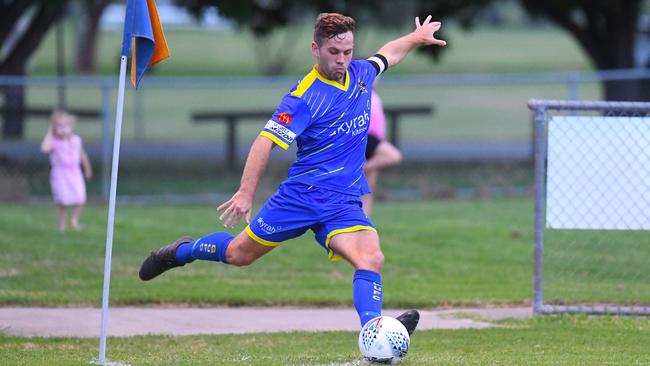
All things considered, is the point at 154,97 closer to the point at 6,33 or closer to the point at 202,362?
the point at 6,33

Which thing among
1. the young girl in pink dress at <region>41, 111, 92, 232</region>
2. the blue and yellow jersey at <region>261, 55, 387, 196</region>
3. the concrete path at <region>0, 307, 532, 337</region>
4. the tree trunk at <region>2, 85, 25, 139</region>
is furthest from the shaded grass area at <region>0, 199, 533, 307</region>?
the tree trunk at <region>2, 85, 25, 139</region>

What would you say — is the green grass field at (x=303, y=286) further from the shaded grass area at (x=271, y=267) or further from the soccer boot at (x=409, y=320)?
the soccer boot at (x=409, y=320)

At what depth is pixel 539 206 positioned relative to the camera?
330 inches

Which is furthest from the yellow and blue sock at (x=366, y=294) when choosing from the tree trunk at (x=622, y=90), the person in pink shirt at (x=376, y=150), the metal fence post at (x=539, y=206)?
the tree trunk at (x=622, y=90)

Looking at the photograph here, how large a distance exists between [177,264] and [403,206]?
9328 mm

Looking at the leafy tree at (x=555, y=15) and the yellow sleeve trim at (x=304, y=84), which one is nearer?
the yellow sleeve trim at (x=304, y=84)

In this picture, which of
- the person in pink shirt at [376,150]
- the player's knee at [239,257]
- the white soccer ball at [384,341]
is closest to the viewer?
the white soccer ball at [384,341]

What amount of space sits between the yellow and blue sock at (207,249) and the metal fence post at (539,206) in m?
2.54

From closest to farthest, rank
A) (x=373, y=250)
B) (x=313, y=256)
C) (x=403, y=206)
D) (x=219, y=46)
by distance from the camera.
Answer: (x=373, y=250), (x=313, y=256), (x=403, y=206), (x=219, y=46)

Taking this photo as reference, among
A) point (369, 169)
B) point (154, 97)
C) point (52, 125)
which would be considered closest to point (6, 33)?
point (52, 125)

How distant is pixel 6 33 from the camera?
19.7 m

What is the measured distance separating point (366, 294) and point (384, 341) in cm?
35

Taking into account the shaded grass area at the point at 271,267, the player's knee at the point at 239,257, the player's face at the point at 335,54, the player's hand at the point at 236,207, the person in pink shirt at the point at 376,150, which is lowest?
the shaded grass area at the point at 271,267

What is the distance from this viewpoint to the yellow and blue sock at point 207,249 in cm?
691
